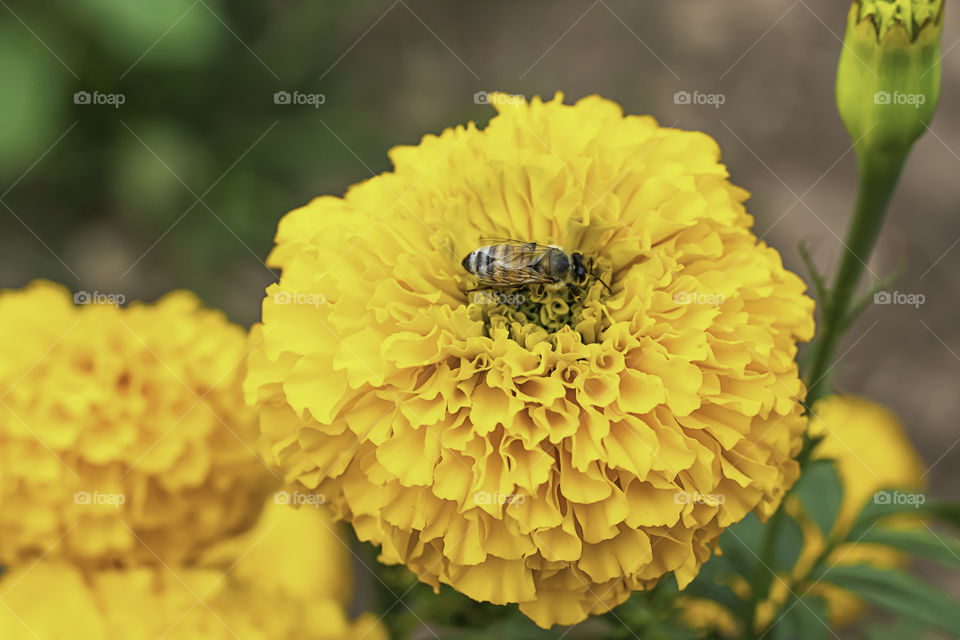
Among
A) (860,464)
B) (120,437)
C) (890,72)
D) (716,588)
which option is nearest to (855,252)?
(890,72)

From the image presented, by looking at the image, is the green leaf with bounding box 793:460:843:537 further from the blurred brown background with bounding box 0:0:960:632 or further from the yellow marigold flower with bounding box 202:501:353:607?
the blurred brown background with bounding box 0:0:960:632

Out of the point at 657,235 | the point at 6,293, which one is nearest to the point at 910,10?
the point at 657,235

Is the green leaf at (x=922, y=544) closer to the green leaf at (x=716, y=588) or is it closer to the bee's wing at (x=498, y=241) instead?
the green leaf at (x=716, y=588)

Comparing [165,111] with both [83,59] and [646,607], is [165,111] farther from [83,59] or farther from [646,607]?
[646,607]

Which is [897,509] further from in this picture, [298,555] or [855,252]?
[298,555]

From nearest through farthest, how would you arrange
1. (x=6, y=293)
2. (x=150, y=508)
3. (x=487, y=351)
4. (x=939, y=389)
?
(x=487, y=351) → (x=150, y=508) → (x=6, y=293) → (x=939, y=389)

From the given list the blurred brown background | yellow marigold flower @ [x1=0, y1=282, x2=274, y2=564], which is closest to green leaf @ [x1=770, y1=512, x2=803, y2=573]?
yellow marigold flower @ [x1=0, y1=282, x2=274, y2=564]
